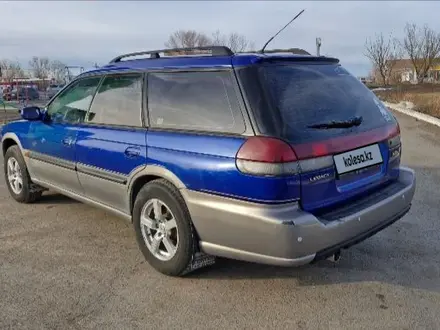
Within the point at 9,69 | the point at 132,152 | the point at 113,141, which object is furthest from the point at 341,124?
the point at 9,69

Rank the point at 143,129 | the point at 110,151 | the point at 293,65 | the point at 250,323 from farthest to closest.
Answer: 1. the point at 110,151
2. the point at 143,129
3. the point at 293,65
4. the point at 250,323

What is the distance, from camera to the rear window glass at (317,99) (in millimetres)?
3002

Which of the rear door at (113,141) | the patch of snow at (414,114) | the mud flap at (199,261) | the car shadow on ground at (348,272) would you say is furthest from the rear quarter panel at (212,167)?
the patch of snow at (414,114)

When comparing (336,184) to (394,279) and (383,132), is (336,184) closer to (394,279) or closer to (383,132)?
(383,132)

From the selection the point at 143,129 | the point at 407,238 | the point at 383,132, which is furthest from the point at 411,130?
the point at 143,129

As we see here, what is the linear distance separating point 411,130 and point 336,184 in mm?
10070

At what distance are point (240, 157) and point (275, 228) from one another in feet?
1.69

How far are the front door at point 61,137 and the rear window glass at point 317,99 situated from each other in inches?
81.3

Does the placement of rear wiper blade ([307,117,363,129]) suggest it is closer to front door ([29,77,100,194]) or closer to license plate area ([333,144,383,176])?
license plate area ([333,144,383,176])

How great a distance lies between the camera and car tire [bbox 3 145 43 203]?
17.8 ft

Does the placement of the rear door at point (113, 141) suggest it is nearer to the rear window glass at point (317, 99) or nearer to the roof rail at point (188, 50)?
the roof rail at point (188, 50)

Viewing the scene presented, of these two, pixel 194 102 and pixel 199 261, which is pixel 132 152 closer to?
pixel 194 102

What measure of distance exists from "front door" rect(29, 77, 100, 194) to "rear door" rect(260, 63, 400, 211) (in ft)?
6.95

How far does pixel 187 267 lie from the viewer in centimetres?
339
